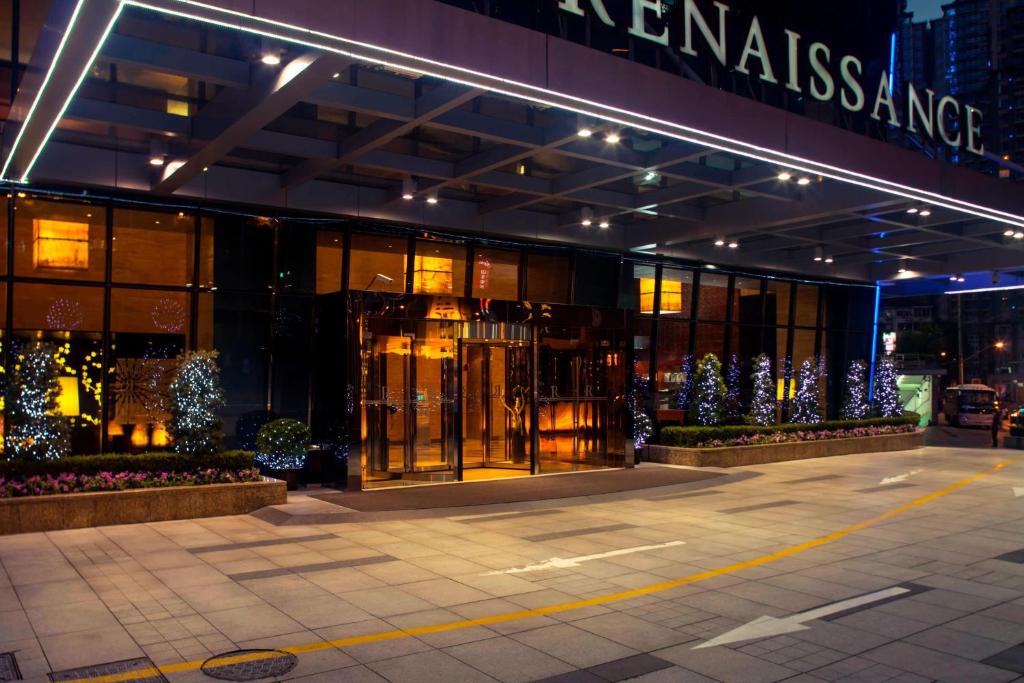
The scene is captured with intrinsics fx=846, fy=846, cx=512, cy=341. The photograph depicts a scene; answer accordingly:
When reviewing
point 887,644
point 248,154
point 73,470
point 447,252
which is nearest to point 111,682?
point 887,644

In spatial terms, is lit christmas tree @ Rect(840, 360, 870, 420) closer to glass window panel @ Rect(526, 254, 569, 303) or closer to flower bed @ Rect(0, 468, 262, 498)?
glass window panel @ Rect(526, 254, 569, 303)

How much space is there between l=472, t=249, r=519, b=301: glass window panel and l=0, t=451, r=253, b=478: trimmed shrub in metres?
8.07

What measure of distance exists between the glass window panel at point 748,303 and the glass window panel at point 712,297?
0.52 m

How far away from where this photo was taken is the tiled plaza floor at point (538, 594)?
21.8 ft

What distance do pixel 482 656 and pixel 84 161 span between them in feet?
42.3

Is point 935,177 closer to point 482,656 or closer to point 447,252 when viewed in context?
point 447,252

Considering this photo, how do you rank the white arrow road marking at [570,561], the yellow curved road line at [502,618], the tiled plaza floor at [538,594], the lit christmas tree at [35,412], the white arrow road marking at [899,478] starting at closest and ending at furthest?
the yellow curved road line at [502,618] → the tiled plaza floor at [538,594] → the white arrow road marking at [570,561] → the lit christmas tree at [35,412] → the white arrow road marking at [899,478]

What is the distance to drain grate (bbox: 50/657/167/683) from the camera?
6117 mm

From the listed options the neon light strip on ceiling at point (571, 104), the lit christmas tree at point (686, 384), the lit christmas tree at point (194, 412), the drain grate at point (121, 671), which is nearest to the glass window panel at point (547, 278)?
the lit christmas tree at point (686, 384)

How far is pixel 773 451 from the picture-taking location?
23094 mm

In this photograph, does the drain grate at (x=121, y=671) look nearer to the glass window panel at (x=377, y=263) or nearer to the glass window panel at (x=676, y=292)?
the glass window panel at (x=377, y=263)

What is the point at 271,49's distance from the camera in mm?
9977

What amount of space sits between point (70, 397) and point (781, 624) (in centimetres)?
1345

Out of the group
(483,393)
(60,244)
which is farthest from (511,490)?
(60,244)
